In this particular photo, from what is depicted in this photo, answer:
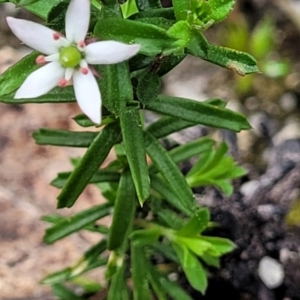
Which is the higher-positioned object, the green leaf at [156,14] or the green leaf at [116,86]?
the green leaf at [156,14]

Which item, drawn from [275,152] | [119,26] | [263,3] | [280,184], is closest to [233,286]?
[280,184]

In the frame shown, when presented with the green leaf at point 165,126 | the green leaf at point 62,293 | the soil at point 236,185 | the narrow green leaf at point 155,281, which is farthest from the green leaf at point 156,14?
the green leaf at point 62,293

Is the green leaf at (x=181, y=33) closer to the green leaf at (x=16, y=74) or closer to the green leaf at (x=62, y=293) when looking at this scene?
the green leaf at (x=16, y=74)

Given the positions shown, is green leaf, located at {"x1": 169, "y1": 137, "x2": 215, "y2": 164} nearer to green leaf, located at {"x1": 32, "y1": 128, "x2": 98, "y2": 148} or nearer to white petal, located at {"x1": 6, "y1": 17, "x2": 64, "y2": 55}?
green leaf, located at {"x1": 32, "y1": 128, "x2": 98, "y2": 148}

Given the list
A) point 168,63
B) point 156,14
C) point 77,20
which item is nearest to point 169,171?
point 168,63

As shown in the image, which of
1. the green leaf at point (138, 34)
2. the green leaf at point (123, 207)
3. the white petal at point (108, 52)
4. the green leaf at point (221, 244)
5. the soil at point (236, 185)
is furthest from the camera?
the soil at point (236, 185)

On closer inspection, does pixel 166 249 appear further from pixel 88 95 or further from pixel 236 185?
pixel 88 95

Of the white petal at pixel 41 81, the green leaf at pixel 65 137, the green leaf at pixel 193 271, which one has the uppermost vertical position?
the white petal at pixel 41 81

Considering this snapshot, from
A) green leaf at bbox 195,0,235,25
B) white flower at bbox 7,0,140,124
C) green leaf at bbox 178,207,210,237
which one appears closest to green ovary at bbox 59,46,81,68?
white flower at bbox 7,0,140,124
